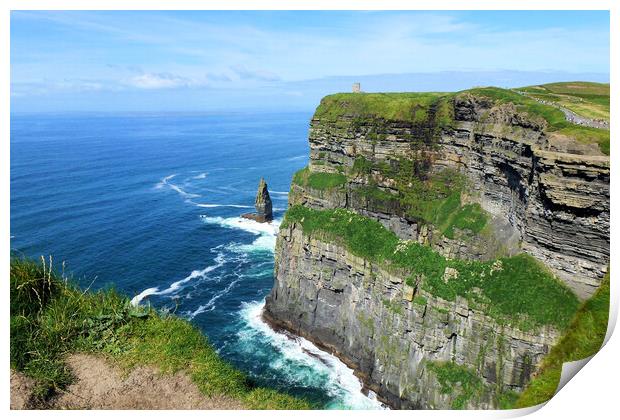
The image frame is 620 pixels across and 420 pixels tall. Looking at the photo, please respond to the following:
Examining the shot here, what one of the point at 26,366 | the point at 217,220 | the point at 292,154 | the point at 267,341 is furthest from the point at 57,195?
the point at 26,366

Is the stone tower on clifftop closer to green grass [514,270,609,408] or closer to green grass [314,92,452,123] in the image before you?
green grass [314,92,452,123]

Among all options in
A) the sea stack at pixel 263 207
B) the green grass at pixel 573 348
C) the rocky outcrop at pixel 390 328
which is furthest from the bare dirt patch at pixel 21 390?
the sea stack at pixel 263 207

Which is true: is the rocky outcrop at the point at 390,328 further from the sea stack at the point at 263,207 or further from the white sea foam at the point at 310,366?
the sea stack at the point at 263,207

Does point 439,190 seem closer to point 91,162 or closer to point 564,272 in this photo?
point 564,272

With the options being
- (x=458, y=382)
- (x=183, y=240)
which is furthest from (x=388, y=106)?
(x=183, y=240)

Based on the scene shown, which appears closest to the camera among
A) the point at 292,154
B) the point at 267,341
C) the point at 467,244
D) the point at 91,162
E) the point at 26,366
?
the point at 26,366

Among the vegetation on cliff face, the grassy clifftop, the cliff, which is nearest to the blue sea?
the cliff
